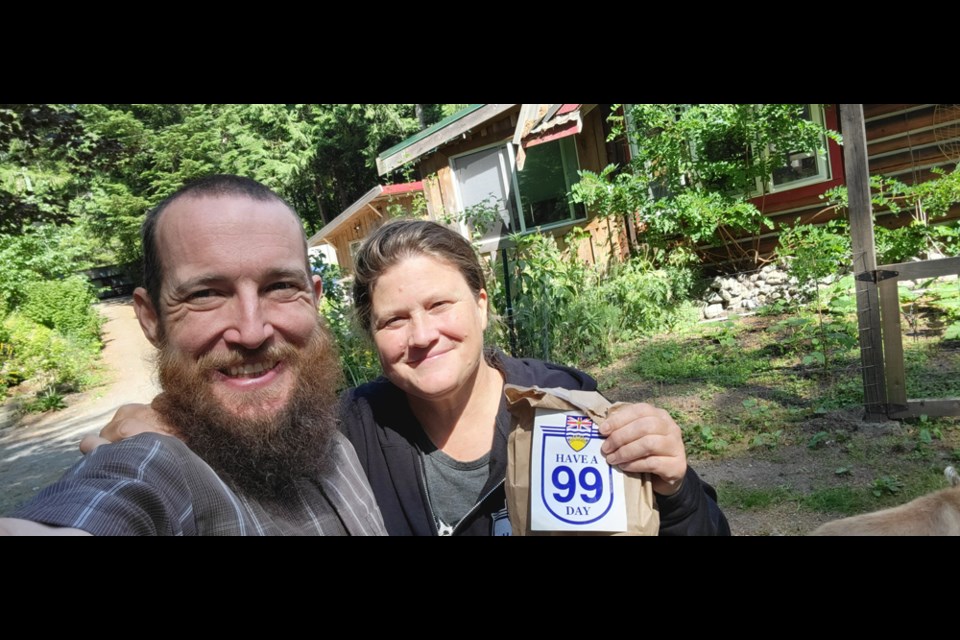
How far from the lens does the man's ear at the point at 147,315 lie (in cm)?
146

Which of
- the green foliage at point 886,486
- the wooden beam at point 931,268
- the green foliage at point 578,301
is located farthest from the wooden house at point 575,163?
the green foliage at point 886,486

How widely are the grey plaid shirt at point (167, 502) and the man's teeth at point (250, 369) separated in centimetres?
27

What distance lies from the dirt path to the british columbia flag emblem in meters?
4.54

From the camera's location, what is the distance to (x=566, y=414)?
1008 mm

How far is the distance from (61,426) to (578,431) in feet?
39.5

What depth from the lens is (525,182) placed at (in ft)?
38.1

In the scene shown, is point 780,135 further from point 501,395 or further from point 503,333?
point 501,395

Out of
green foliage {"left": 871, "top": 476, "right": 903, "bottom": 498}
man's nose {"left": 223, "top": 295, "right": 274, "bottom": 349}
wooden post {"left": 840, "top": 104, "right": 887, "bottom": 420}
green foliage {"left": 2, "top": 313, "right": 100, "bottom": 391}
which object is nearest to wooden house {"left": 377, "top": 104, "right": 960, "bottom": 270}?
wooden post {"left": 840, "top": 104, "right": 887, "bottom": 420}

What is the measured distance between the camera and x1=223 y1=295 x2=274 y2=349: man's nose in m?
1.34

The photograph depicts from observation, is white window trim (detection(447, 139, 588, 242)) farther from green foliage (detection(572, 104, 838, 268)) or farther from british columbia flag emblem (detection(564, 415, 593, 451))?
british columbia flag emblem (detection(564, 415, 593, 451))

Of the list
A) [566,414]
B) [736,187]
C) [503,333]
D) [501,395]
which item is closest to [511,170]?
[736,187]

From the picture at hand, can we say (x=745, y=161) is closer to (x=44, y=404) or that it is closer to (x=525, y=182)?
(x=525, y=182)
